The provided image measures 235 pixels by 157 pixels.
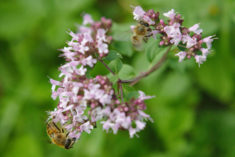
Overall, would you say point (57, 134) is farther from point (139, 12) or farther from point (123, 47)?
point (139, 12)

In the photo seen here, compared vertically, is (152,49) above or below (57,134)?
above

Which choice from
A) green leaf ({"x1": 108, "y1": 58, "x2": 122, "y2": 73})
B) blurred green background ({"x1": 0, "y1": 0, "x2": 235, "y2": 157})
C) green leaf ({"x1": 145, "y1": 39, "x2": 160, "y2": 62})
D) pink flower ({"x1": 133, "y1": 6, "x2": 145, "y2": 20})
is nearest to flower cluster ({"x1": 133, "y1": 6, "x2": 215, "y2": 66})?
pink flower ({"x1": 133, "y1": 6, "x2": 145, "y2": 20})

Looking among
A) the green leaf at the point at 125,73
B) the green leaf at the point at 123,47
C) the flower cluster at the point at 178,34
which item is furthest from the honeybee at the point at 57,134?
the flower cluster at the point at 178,34

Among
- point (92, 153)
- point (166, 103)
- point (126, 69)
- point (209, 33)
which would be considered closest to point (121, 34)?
point (126, 69)

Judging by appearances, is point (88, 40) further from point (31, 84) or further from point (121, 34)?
point (31, 84)

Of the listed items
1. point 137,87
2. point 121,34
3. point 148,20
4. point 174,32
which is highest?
point 137,87

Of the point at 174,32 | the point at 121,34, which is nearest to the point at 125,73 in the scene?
the point at 121,34

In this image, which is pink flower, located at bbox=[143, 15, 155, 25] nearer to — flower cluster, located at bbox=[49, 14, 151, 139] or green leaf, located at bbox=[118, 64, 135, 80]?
flower cluster, located at bbox=[49, 14, 151, 139]
